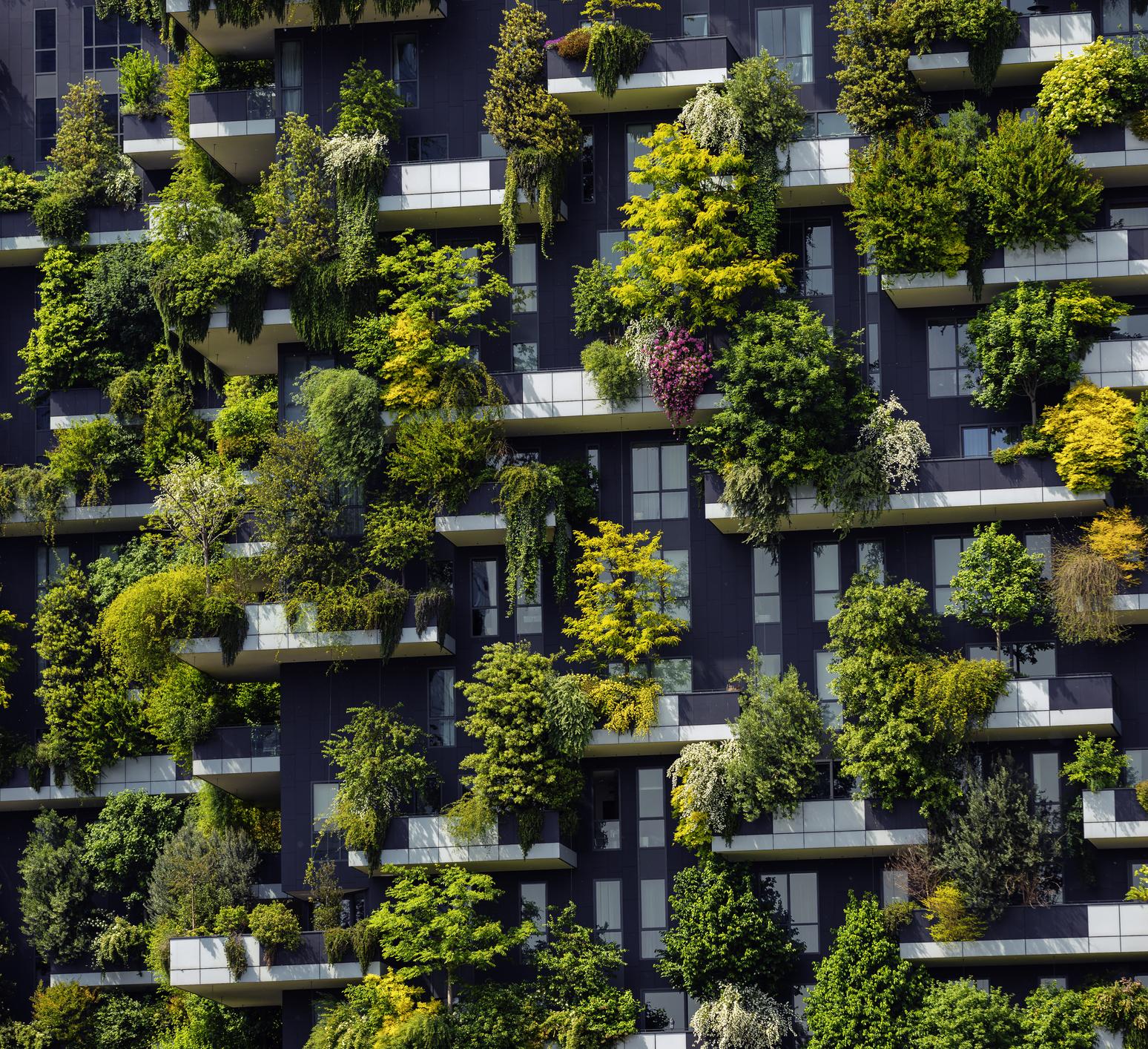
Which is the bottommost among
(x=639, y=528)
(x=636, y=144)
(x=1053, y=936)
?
(x=1053, y=936)

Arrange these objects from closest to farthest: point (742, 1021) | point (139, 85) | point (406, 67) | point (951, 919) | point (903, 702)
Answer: point (951, 919) → point (742, 1021) → point (903, 702) → point (406, 67) → point (139, 85)

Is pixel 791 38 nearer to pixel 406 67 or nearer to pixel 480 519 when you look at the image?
pixel 406 67

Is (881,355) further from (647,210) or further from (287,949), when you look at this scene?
(287,949)

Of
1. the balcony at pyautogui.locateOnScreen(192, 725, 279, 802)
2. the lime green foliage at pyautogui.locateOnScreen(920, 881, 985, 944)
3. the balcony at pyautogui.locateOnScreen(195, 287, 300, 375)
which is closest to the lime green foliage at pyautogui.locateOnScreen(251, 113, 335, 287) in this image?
the balcony at pyautogui.locateOnScreen(195, 287, 300, 375)

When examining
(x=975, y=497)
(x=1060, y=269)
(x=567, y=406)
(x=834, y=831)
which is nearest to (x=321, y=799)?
(x=567, y=406)

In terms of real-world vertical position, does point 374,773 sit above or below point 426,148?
below

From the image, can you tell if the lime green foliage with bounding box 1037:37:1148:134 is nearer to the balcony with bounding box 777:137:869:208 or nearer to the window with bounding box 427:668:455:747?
the balcony with bounding box 777:137:869:208
